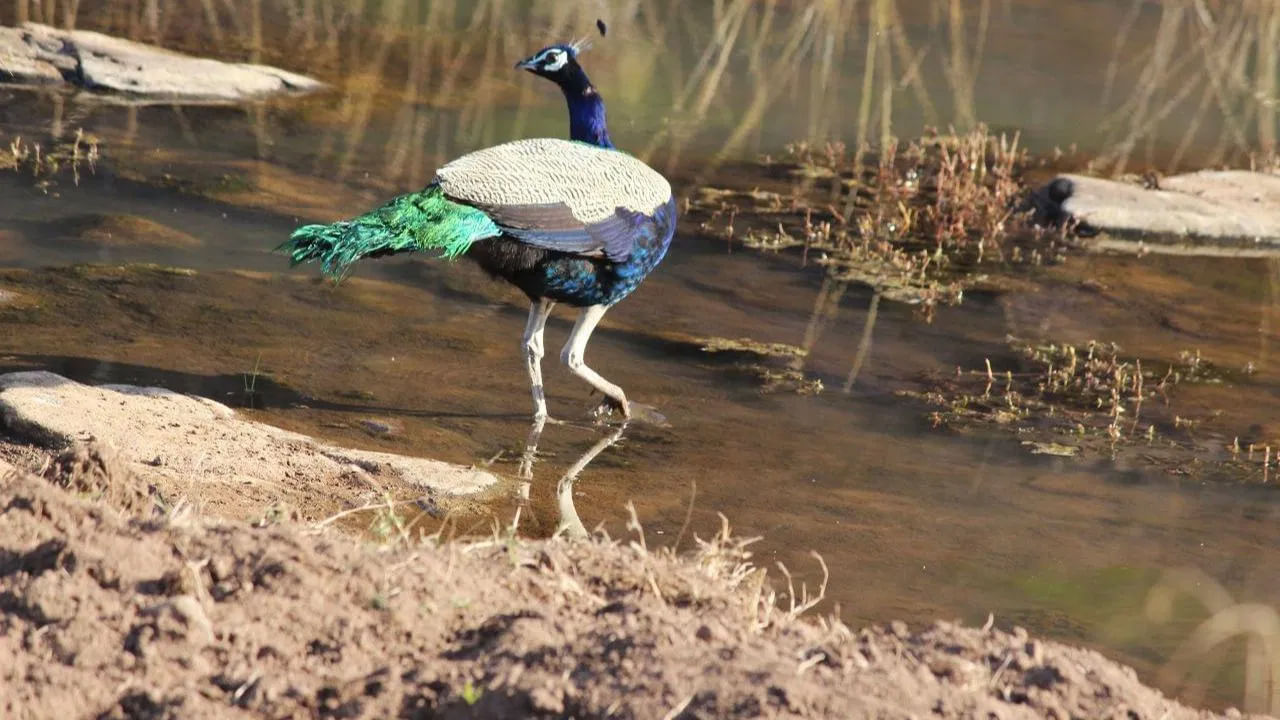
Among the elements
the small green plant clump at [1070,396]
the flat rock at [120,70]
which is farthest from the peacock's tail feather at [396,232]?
the flat rock at [120,70]

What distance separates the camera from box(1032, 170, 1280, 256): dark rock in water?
9.21 m

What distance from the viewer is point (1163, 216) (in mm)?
9336

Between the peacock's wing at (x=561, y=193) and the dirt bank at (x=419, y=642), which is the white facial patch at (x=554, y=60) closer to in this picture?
the peacock's wing at (x=561, y=193)

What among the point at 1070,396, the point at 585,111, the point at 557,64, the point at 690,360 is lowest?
the point at 690,360

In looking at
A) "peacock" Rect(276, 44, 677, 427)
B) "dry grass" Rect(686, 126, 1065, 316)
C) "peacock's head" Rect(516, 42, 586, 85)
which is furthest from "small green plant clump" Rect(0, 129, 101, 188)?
"dry grass" Rect(686, 126, 1065, 316)

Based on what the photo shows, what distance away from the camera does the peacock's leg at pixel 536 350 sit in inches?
238

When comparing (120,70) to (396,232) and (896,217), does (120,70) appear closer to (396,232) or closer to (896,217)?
(896,217)

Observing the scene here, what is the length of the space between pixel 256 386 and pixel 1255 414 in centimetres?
393

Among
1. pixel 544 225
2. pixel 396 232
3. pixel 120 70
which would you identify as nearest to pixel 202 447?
pixel 396 232

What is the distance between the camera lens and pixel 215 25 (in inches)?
462

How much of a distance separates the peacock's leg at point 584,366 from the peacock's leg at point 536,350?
0.38 feet

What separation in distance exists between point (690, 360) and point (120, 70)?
15.9ft

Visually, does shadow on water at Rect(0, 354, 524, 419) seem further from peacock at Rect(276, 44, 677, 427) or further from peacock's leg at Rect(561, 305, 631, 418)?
peacock at Rect(276, 44, 677, 427)

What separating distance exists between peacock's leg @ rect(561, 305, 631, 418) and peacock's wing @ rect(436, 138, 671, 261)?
1.16 feet
